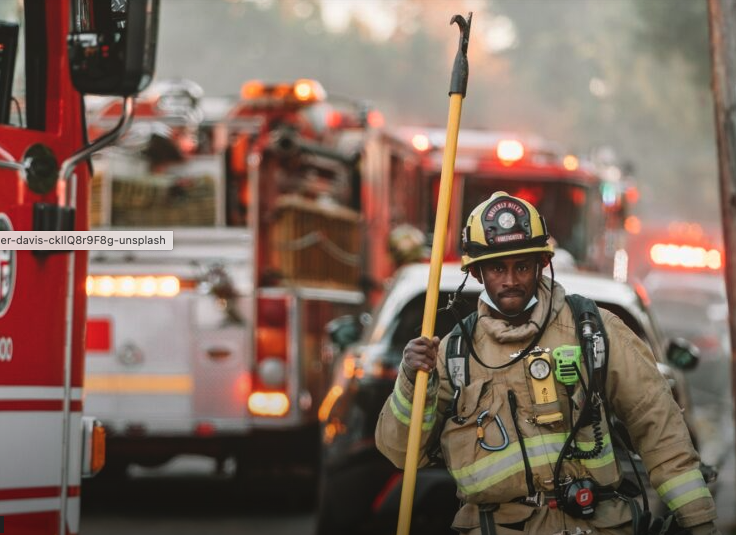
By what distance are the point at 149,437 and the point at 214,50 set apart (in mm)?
20162

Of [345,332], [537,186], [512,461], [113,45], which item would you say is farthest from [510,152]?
[512,461]

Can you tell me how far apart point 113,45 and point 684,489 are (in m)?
2.14

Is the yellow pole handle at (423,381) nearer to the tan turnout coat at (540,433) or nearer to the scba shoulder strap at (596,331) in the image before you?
the tan turnout coat at (540,433)

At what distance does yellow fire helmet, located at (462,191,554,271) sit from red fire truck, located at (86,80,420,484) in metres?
5.70

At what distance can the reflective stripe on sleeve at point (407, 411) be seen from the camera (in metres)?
4.23

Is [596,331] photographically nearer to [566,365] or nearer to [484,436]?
[566,365]

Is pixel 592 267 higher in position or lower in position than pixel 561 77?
lower

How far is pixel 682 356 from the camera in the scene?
6996mm

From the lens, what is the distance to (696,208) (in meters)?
52.1

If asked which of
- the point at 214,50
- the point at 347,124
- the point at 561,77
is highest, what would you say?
the point at 214,50

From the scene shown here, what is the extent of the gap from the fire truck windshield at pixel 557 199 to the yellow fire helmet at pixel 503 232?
7901 millimetres

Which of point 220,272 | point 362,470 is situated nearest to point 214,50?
point 220,272

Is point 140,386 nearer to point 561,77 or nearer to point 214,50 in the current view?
point 561,77

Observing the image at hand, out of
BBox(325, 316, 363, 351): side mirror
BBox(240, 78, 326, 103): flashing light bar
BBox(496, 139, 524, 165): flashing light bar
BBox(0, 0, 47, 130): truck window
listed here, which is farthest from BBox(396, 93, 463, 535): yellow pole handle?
BBox(496, 139, 524, 165): flashing light bar
